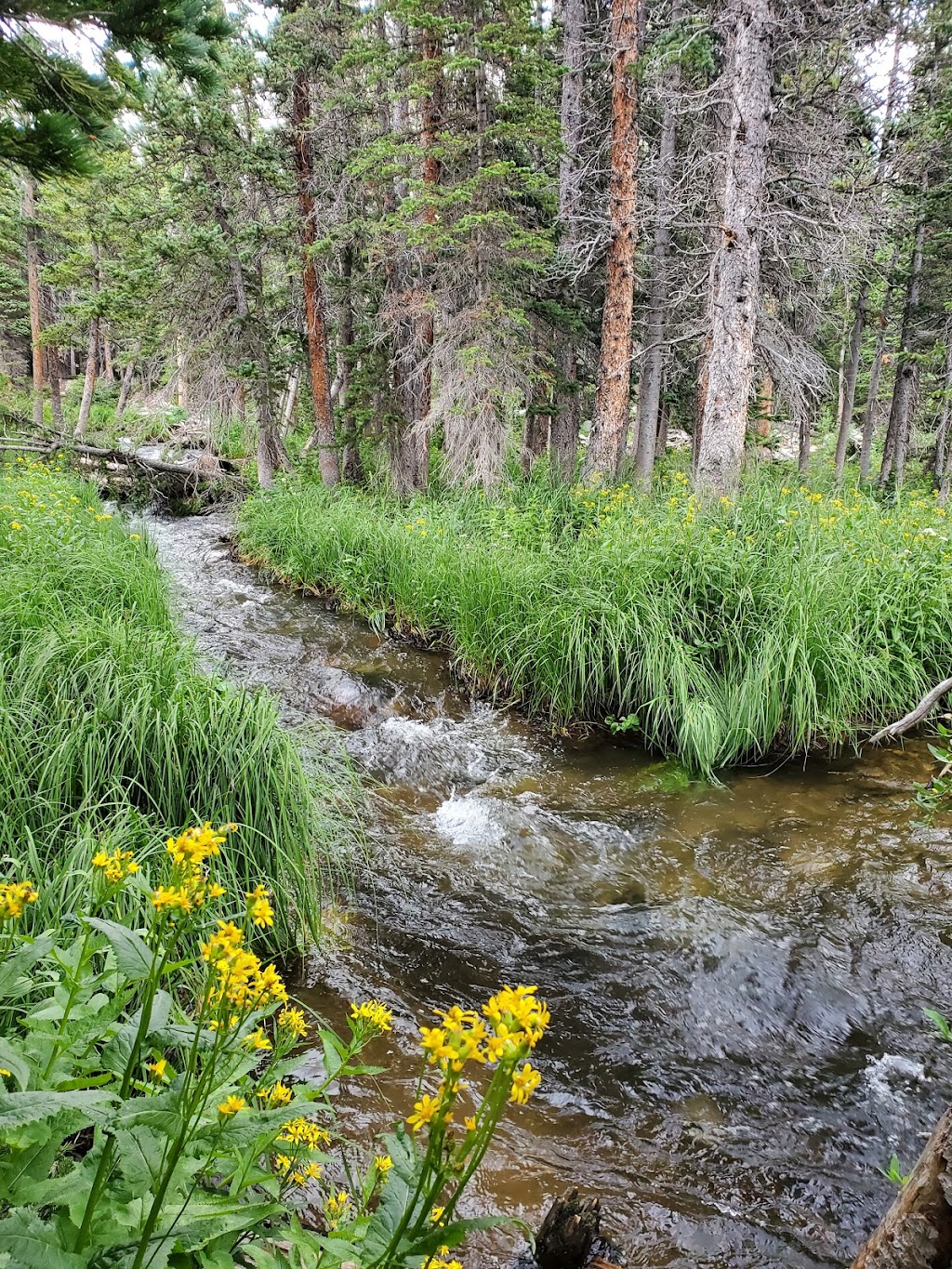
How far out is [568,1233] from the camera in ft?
6.88

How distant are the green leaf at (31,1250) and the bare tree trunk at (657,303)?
396 inches

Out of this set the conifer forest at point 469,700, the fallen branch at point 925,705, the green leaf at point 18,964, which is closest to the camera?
the green leaf at point 18,964

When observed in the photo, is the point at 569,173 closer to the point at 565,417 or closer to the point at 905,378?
the point at 565,417

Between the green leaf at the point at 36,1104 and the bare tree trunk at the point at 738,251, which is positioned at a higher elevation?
the bare tree trunk at the point at 738,251

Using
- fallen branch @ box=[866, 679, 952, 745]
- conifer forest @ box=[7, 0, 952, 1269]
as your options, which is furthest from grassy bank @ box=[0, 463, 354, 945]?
fallen branch @ box=[866, 679, 952, 745]

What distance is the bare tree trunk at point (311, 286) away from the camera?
10422mm

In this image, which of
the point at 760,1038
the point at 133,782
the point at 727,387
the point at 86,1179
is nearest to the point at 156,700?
the point at 133,782

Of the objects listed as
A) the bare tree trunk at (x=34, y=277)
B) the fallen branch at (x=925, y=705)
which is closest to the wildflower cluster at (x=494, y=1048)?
the fallen branch at (x=925, y=705)

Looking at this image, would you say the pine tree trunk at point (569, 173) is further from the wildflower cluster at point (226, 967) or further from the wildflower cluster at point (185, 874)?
the wildflower cluster at point (226, 967)

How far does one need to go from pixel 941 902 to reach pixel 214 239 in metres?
11.7

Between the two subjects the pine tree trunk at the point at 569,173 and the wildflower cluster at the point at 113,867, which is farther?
the pine tree trunk at the point at 569,173

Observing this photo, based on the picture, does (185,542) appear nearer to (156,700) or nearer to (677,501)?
(677,501)

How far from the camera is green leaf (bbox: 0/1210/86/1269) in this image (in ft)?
3.29

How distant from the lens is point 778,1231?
2.34 metres
